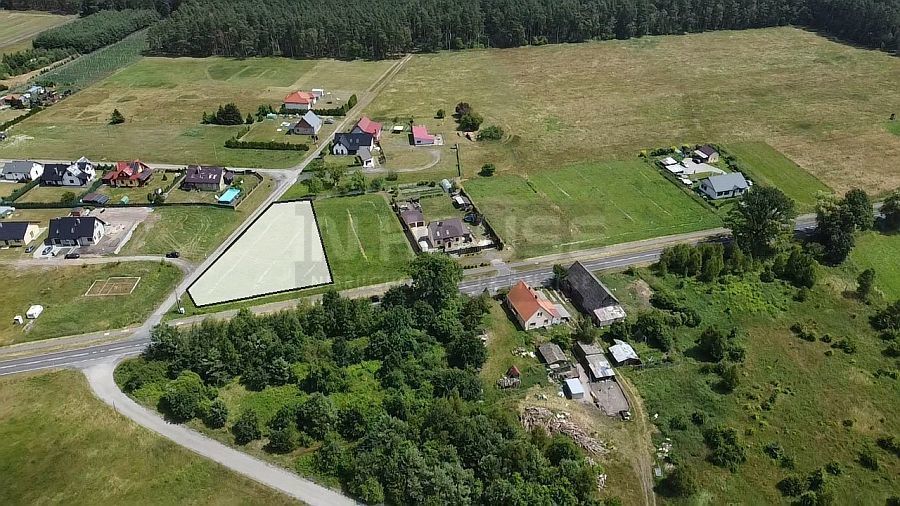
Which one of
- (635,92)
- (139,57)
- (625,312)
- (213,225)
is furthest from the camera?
(139,57)

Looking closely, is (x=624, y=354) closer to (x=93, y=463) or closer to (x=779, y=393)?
(x=779, y=393)

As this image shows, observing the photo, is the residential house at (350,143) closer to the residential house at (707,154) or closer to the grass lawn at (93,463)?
the residential house at (707,154)

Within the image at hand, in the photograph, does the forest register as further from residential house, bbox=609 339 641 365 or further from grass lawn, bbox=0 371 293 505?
residential house, bbox=609 339 641 365

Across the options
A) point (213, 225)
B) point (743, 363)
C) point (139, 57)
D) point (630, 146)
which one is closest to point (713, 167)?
point (630, 146)

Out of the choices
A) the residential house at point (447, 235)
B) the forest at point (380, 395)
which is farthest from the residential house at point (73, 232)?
the residential house at point (447, 235)

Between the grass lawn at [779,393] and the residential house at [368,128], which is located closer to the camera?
the grass lawn at [779,393]

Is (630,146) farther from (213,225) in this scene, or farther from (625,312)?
(213,225)

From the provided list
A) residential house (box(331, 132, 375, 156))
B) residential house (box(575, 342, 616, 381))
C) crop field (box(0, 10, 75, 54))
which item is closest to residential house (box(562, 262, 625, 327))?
residential house (box(575, 342, 616, 381))
